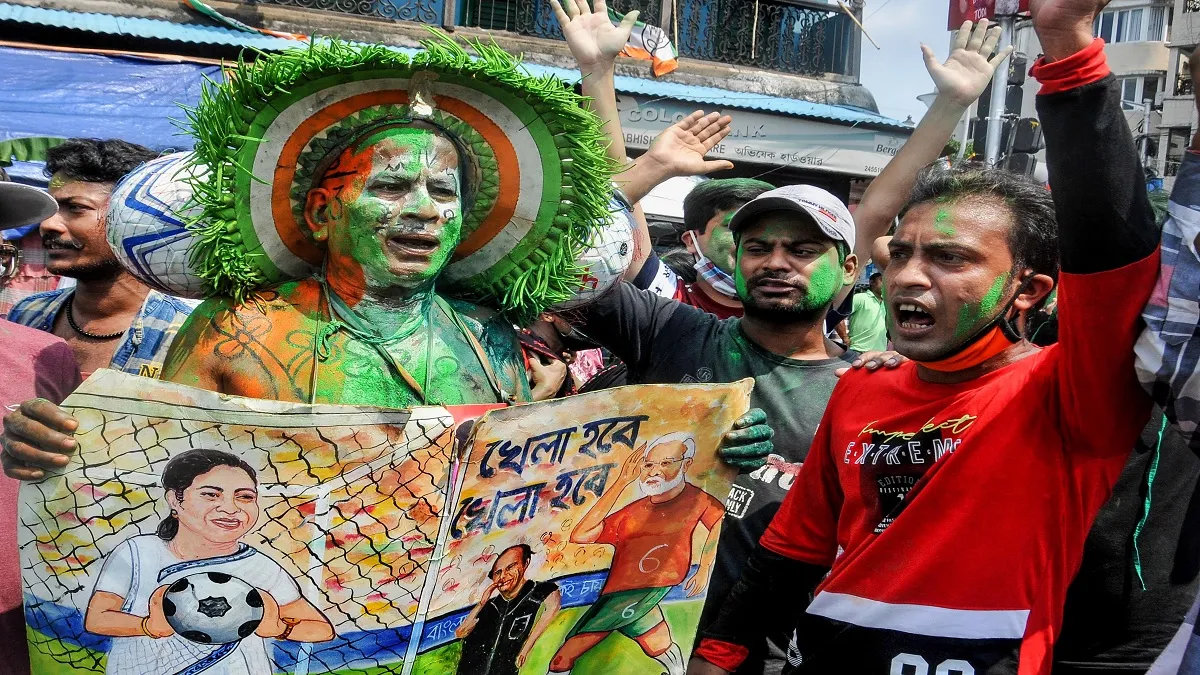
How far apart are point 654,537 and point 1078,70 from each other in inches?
47.4

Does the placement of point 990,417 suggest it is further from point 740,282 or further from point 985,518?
point 740,282

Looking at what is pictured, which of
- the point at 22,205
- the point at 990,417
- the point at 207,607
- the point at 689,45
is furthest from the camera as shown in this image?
the point at 689,45

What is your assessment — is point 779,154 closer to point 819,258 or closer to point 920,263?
point 819,258

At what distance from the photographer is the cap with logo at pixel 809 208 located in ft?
9.73

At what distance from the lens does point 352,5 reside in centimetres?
1239

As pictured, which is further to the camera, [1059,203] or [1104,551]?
[1104,551]

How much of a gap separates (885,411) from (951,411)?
19cm

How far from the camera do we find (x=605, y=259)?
100 inches

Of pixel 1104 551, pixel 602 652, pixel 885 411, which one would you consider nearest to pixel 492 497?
pixel 602 652

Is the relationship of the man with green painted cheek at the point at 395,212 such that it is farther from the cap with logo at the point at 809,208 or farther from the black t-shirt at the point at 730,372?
the cap with logo at the point at 809,208

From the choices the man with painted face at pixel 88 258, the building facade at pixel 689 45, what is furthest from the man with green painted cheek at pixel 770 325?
the building facade at pixel 689 45

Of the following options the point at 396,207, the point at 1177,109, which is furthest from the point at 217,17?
the point at 1177,109

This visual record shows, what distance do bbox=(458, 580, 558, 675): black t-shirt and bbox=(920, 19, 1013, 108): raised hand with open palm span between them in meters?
2.50

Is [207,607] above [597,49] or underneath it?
underneath
